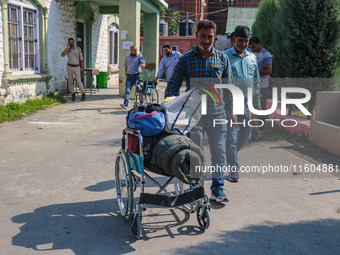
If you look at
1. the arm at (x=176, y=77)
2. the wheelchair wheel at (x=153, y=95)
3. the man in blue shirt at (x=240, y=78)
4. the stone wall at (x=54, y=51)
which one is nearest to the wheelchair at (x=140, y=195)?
the arm at (x=176, y=77)

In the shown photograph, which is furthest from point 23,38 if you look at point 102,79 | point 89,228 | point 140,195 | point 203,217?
point 203,217

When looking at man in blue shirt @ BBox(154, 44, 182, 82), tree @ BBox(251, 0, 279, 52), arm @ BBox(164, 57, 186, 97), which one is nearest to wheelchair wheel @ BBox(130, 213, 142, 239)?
arm @ BBox(164, 57, 186, 97)

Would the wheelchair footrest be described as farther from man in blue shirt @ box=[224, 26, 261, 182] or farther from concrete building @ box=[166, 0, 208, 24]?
concrete building @ box=[166, 0, 208, 24]

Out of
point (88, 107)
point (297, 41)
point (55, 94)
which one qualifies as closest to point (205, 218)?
point (297, 41)

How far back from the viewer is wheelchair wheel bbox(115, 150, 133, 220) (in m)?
4.03

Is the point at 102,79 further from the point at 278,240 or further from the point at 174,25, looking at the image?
the point at 174,25

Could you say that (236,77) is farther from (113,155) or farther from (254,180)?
(113,155)

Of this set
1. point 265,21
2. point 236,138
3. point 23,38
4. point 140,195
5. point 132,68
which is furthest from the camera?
point 265,21

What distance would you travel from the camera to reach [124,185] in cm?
446

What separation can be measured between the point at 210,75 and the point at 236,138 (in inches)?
45.3

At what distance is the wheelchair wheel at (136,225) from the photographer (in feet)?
12.8

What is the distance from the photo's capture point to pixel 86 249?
373 cm

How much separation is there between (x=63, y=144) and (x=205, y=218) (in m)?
4.50

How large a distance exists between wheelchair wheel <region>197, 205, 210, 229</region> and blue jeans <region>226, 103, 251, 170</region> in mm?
1420
